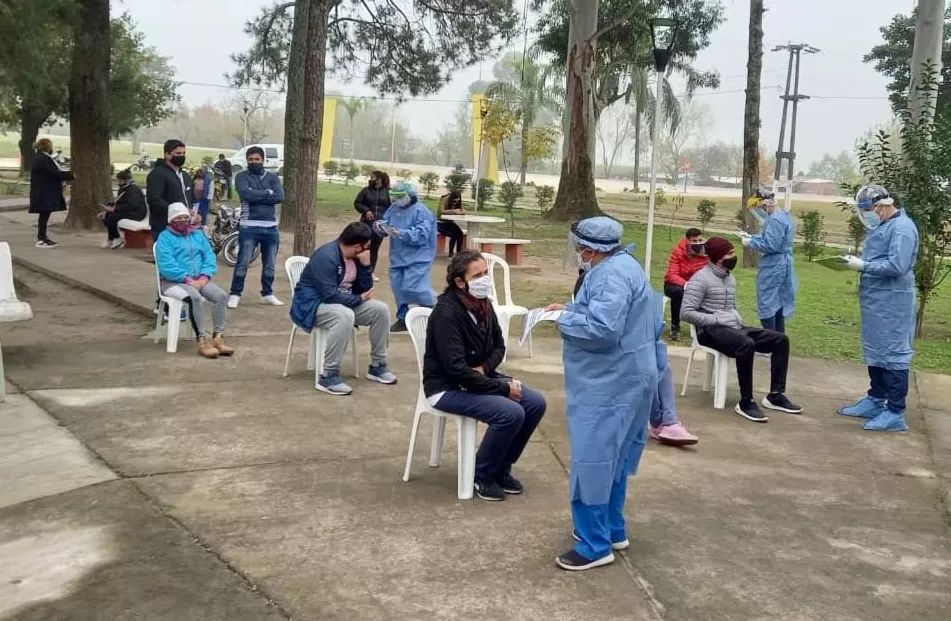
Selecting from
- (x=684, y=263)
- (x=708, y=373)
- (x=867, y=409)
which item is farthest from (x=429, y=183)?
(x=867, y=409)

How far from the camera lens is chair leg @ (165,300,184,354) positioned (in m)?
7.75

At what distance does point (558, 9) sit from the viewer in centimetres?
2930

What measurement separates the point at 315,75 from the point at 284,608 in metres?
8.15

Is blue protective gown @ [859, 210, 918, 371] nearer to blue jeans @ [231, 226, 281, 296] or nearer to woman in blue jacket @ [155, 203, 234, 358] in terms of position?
woman in blue jacket @ [155, 203, 234, 358]

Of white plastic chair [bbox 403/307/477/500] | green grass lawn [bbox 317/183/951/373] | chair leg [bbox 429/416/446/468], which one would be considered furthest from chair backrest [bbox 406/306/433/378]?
green grass lawn [bbox 317/183/951/373]

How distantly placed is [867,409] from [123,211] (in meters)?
11.1

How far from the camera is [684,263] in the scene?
9.09m

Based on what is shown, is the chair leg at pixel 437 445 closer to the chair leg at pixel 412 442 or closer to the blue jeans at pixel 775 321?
the chair leg at pixel 412 442

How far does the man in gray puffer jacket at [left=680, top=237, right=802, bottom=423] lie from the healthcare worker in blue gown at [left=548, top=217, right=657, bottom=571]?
111 inches

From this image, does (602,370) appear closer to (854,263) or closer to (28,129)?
(854,263)

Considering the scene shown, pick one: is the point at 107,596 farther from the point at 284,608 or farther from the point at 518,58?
the point at 518,58

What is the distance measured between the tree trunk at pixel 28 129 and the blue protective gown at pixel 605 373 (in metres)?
34.5

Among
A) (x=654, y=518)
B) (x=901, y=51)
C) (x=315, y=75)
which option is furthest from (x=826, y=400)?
(x=901, y=51)

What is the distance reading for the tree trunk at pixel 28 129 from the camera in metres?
35.3
